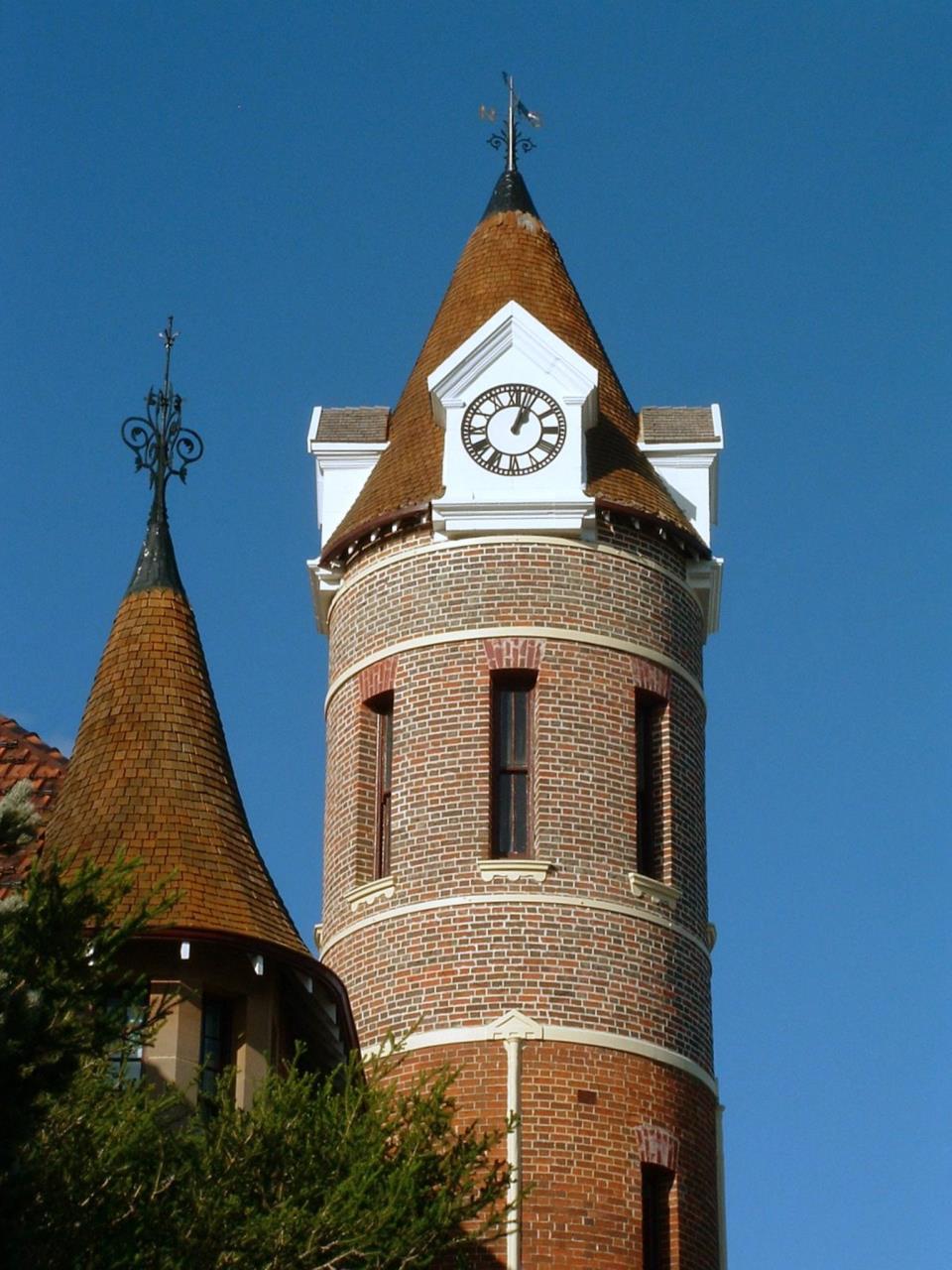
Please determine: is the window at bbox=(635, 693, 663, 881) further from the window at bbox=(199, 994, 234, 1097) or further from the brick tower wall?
the window at bbox=(199, 994, 234, 1097)

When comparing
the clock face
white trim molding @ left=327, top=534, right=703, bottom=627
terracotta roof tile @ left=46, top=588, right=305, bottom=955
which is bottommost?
terracotta roof tile @ left=46, top=588, right=305, bottom=955

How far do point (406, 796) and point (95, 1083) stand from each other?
11.0 m

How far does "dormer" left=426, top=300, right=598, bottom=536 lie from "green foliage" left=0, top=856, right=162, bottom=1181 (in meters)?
14.4

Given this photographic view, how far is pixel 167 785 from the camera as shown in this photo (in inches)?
1081

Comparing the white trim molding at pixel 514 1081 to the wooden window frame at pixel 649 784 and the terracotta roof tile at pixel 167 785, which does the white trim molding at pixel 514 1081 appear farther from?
the terracotta roof tile at pixel 167 785

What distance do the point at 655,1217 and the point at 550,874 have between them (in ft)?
12.2

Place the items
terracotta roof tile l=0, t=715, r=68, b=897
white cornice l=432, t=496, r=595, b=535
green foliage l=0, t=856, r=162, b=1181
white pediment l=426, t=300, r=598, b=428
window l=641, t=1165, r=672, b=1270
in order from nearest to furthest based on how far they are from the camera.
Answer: green foliage l=0, t=856, r=162, b=1181 < terracotta roof tile l=0, t=715, r=68, b=897 < window l=641, t=1165, r=672, b=1270 < white cornice l=432, t=496, r=595, b=535 < white pediment l=426, t=300, r=598, b=428

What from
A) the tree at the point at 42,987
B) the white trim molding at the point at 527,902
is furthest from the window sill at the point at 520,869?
the tree at the point at 42,987

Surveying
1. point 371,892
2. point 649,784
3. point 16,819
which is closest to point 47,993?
point 16,819

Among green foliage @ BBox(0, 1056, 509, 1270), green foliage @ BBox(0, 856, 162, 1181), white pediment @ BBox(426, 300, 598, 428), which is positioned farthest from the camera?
white pediment @ BBox(426, 300, 598, 428)

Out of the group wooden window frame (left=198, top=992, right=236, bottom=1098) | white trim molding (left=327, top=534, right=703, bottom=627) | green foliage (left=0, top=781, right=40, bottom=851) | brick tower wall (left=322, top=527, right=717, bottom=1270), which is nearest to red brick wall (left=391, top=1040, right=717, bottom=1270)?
brick tower wall (left=322, top=527, right=717, bottom=1270)

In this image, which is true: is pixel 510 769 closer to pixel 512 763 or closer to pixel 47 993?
pixel 512 763

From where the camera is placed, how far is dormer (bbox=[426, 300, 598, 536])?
1325 inches

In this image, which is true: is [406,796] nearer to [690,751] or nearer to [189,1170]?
[690,751]
